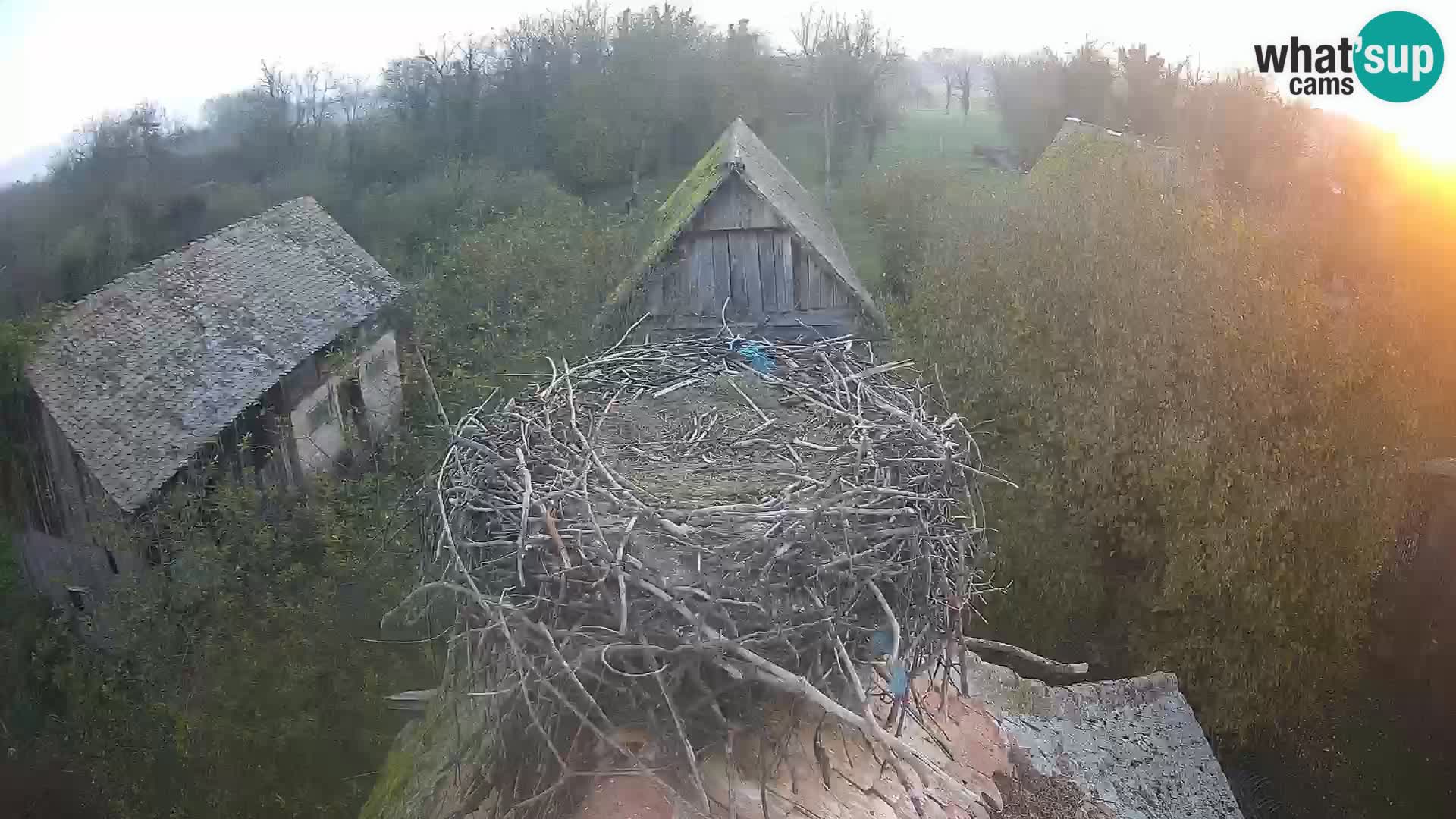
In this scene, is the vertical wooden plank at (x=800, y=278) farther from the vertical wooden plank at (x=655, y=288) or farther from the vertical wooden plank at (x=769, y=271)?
the vertical wooden plank at (x=655, y=288)

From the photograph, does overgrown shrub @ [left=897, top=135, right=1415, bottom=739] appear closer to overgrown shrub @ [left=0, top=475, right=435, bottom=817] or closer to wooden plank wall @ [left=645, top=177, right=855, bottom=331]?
wooden plank wall @ [left=645, top=177, right=855, bottom=331]

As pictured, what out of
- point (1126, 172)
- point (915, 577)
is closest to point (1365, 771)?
point (1126, 172)

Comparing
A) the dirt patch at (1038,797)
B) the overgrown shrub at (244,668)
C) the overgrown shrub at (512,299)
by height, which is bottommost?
the overgrown shrub at (244,668)

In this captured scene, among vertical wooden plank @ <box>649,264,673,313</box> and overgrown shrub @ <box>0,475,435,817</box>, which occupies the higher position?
vertical wooden plank @ <box>649,264,673,313</box>

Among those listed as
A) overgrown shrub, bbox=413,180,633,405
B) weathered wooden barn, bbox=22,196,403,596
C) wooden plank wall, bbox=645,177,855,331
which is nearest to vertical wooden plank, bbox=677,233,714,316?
wooden plank wall, bbox=645,177,855,331

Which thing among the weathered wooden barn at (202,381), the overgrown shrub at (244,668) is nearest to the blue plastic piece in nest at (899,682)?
the overgrown shrub at (244,668)

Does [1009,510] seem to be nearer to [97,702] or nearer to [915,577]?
[915,577]

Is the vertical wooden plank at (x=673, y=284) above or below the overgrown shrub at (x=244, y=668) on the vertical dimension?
above
